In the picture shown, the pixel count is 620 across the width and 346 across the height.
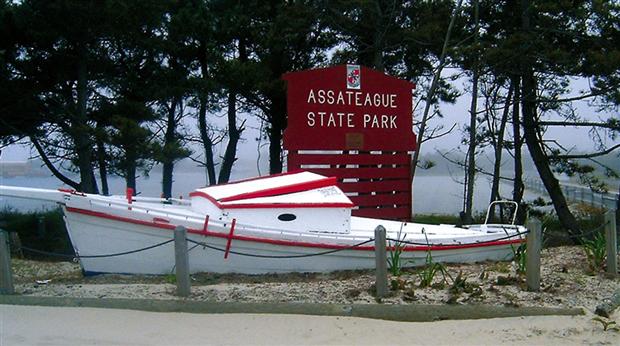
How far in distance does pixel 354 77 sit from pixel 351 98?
406 mm

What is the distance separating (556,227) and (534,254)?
14.6 m

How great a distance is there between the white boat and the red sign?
6.69 ft

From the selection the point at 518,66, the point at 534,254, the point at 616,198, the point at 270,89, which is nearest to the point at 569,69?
the point at 518,66

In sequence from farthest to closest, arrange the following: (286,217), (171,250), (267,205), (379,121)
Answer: (379,121), (286,217), (267,205), (171,250)

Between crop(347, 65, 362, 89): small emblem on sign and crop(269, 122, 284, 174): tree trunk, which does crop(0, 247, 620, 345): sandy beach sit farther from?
crop(269, 122, 284, 174): tree trunk

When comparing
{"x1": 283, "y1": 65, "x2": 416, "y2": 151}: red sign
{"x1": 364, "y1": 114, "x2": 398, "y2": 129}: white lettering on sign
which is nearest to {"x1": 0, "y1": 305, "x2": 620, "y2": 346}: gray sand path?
{"x1": 283, "y1": 65, "x2": 416, "y2": 151}: red sign

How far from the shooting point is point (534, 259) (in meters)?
7.54

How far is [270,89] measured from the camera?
1653 cm

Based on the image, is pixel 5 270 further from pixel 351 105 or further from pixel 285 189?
pixel 351 105

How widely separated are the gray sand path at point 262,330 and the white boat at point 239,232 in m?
1.71

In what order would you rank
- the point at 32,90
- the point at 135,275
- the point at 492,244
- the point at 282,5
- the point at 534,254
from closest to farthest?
the point at 534,254 < the point at 135,275 < the point at 492,244 < the point at 32,90 < the point at 282,5

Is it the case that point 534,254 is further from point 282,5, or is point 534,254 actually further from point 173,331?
point 282,5

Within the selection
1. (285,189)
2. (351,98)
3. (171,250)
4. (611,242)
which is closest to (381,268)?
(285,189)

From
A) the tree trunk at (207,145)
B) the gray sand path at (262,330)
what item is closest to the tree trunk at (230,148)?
the tree trunk at (207,145)
